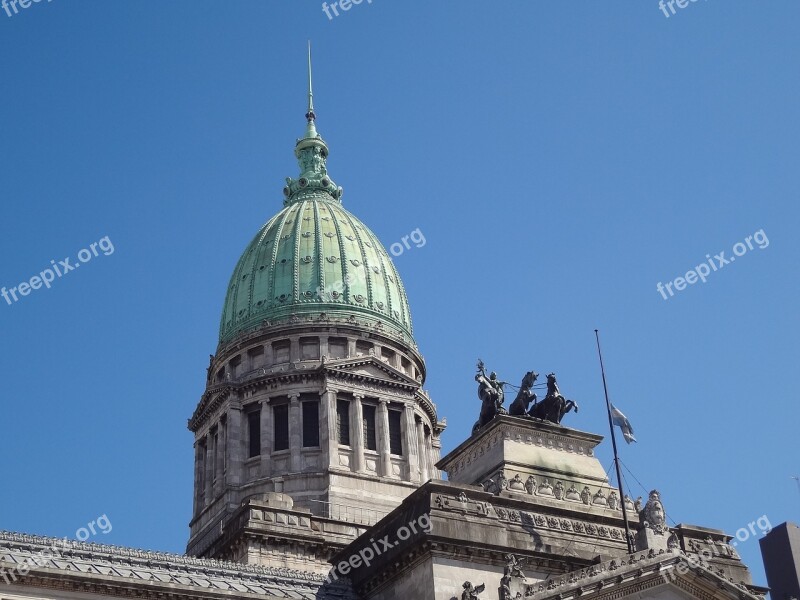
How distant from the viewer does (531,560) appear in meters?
53.9

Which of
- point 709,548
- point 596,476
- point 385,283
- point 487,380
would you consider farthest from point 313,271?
point 709,548

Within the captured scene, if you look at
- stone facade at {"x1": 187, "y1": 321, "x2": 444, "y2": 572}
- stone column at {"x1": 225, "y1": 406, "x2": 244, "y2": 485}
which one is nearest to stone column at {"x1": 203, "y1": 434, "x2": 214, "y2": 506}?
stone facade at {"x1": 187, "y1": 321, "x2": 444, "y2": 572}

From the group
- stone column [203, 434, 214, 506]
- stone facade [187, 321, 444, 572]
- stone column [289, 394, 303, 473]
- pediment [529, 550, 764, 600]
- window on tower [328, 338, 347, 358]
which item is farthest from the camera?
window on tower [328, 338, 347, 358]

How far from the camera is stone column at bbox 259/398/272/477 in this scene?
3307 inches

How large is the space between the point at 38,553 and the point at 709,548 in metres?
29.9

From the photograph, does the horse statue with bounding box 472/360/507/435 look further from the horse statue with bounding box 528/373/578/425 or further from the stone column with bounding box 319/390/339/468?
the stone column with bounding box 319/390/339/468

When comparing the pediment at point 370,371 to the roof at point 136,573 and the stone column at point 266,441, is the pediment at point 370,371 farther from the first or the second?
the roof at point 136,573

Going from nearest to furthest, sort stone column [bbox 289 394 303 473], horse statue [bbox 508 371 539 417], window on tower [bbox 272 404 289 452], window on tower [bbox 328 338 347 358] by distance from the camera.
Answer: horse statue [bbox 508 371 539 417]
stone column [bbox 289 394 303 473]
window on tower [bbox 272 404 289 452]
window on tower [bbox 328 338 347 358]

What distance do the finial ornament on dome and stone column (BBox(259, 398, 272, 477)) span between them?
20558 millimetres

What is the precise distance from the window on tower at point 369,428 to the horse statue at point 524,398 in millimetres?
21643

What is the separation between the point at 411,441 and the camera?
284 ft

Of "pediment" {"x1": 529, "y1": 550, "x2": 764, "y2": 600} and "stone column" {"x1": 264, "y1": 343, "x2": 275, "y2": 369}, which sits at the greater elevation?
"stone column" {"x1": 264, "y1": 343, "x2": 275, "y2": 369}

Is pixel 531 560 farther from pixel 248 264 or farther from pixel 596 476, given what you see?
pixel 248 264

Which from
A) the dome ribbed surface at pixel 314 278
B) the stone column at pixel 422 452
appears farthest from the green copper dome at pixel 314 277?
the stone column at pixel 422 452
